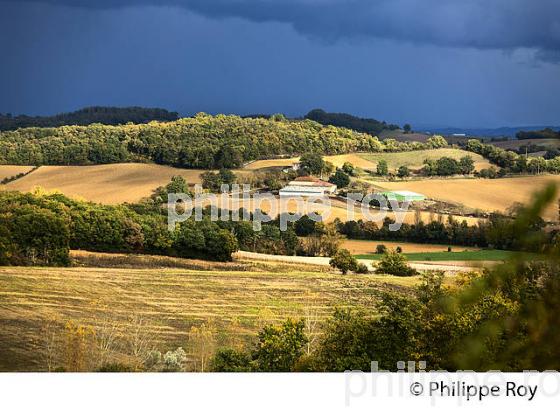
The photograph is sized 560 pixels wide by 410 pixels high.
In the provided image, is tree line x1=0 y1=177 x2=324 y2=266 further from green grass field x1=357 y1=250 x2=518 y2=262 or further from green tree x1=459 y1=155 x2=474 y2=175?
green tree x1=459 y1=155 x2=474 y2=175

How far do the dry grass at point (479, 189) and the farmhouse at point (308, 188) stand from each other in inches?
13.3

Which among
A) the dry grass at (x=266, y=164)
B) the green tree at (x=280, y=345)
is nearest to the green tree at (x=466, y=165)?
the dry grass at (x=266, y=164)

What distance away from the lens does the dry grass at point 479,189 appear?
16.6ft

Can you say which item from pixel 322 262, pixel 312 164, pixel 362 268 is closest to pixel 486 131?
pixel 312 164

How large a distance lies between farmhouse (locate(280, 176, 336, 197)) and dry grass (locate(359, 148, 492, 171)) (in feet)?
1.09

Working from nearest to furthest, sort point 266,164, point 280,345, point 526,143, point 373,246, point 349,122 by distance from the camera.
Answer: point 280,345, point 373,246, point 266,164, point 526,143, point 349,122

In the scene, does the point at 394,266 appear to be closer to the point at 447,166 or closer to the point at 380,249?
the point at 380,249

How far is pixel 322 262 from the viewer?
5.10m

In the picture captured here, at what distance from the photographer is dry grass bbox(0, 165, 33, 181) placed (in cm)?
511

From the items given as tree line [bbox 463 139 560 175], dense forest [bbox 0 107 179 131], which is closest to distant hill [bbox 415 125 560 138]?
tree line [bbox 463 139 560 175]

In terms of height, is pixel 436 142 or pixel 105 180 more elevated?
pixel 436 142

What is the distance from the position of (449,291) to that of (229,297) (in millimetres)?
1368

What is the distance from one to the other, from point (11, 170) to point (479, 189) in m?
2.98
